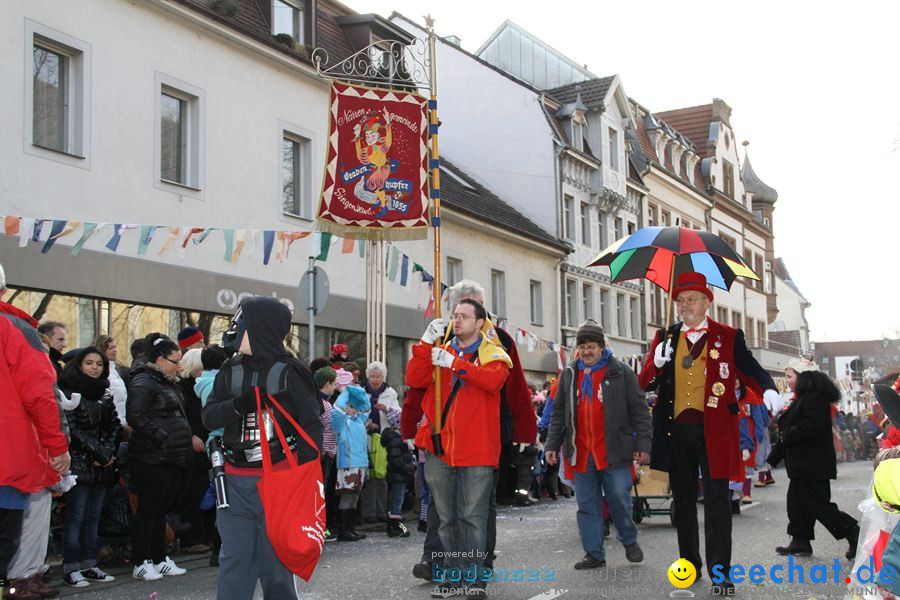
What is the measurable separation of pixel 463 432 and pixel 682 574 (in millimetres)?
1795

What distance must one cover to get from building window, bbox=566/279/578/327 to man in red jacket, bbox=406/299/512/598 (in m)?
28.0

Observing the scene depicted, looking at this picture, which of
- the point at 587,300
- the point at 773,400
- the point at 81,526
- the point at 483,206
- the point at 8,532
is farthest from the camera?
the point at 587,300

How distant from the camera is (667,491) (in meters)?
12.3

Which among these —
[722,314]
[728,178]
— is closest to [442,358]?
[722,314]

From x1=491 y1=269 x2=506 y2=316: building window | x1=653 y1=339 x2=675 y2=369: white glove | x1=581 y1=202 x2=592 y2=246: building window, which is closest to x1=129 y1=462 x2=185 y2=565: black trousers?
x1=653 y1=339 x2=675 y2=369: white glove

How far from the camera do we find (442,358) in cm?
713

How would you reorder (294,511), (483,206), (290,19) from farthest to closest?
(483,206)
(290,19)
(294,511)

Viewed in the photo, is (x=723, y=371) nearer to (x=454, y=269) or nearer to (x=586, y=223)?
(x=454, y=269)

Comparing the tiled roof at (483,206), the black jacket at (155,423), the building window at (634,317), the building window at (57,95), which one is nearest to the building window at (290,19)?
the building window at (57,95)

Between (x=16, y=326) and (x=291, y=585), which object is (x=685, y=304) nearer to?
(x=291, y=585)

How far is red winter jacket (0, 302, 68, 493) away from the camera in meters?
6.09

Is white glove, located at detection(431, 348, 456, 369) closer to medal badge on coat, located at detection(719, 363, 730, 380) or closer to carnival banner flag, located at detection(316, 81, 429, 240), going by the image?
medal badge on coat, located at detection(719, 363, 730, 380)

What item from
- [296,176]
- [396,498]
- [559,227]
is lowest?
[396,498]

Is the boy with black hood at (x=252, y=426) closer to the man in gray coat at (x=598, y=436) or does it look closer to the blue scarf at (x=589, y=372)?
the man in gray coat at (x=598, y=436)
